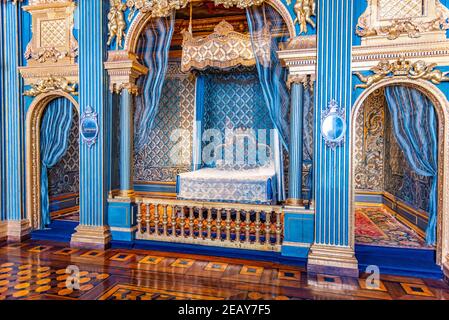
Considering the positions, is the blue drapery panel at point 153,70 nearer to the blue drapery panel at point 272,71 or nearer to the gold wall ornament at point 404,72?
the blue drapery panel at point 272,71

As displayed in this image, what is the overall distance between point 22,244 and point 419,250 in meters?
6.81

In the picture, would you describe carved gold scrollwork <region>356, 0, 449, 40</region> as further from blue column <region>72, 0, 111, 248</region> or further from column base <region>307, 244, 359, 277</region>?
blue column <region>72, 0, 111, 248</region>

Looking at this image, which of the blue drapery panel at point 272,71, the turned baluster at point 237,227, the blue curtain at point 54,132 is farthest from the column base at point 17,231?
the blue drapery panel at point 272,71

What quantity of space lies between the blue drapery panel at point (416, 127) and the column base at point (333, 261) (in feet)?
5.14

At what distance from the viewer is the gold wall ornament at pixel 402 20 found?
368 cm

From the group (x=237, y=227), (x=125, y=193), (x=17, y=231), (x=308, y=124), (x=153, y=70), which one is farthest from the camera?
(x=17, y=231)

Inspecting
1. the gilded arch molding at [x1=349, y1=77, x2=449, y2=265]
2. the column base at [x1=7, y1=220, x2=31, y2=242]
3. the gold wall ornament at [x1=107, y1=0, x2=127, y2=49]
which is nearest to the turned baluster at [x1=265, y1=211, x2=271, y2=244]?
the gilded arch molding at [x1=349, y1=77, x2=449, y2=265]

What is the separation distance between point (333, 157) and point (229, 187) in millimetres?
2230

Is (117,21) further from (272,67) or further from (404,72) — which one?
(404,72)

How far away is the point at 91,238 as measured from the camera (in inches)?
192

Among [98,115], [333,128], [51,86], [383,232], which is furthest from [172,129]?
[383,232]

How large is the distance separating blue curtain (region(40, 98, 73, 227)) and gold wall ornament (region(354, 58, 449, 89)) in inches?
205

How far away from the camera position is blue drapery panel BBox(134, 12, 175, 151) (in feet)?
15.6

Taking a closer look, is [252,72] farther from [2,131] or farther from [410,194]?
[2,131]
